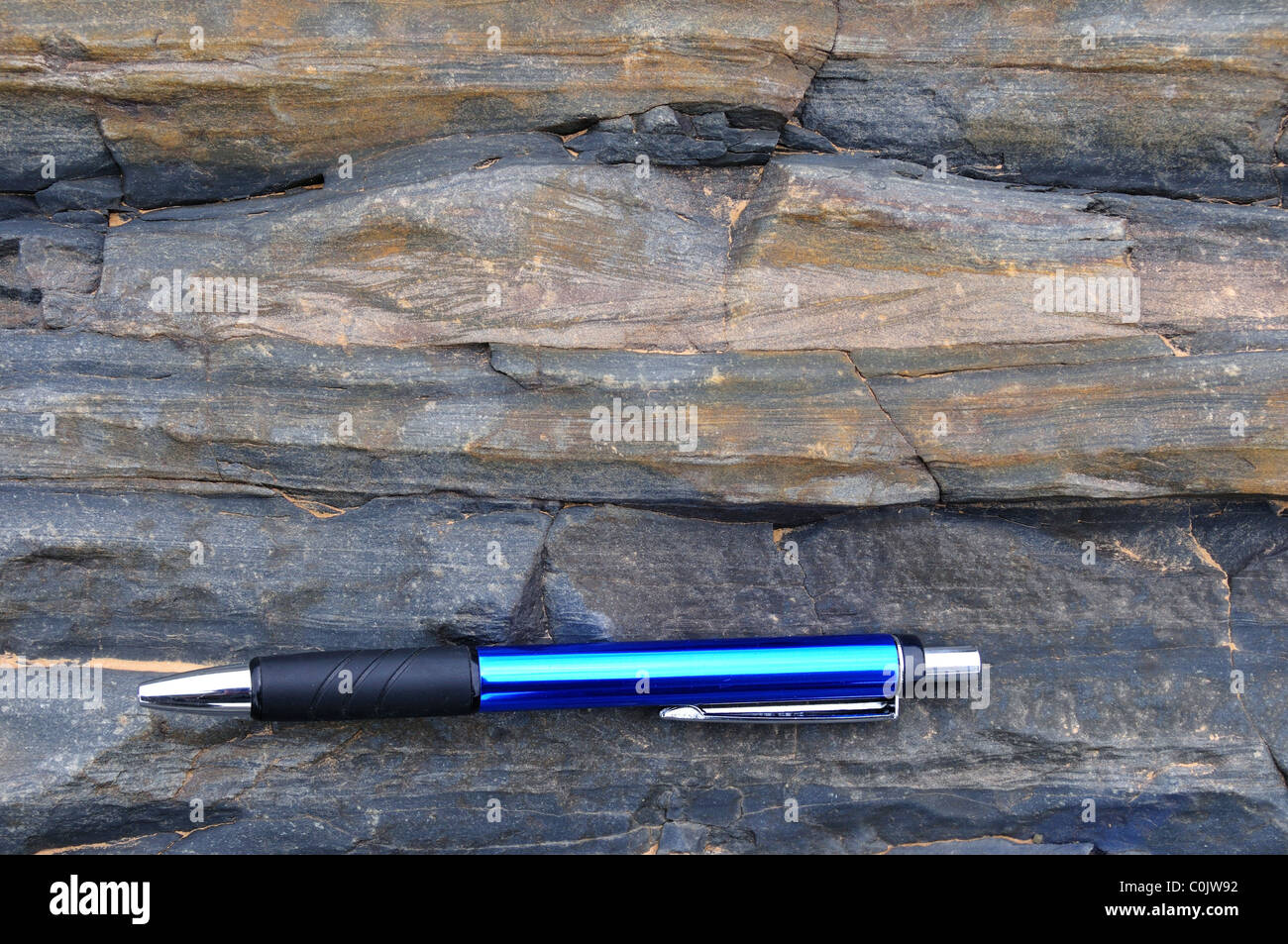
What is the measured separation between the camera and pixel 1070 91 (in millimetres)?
2789

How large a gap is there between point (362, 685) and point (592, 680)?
0.63 metres

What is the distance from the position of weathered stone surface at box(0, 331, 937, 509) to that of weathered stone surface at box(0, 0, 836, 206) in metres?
0.56

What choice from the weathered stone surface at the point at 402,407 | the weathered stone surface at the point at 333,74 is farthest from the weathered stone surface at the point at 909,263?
the weathered stone surface at the point at 333,74

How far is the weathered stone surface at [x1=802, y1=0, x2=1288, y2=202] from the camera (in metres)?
2.73

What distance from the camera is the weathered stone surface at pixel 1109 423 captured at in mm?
2760

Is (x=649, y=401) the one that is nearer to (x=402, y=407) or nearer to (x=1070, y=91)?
(x=402, y=407)

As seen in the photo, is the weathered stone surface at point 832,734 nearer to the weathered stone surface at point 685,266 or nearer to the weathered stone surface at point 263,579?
the weathered stone surface at point 263,579

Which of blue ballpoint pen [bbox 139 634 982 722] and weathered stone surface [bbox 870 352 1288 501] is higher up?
weathered stone surface [bbox 870 352 1288 501]

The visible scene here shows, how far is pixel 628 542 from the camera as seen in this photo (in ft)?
9.47

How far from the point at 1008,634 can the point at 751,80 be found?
178 centimetres

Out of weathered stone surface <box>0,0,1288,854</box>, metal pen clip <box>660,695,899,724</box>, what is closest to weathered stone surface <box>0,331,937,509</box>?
weathered stone surface <box>0,0,1288,854</box>

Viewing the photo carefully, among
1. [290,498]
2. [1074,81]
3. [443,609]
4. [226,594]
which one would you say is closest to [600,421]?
[443,609]

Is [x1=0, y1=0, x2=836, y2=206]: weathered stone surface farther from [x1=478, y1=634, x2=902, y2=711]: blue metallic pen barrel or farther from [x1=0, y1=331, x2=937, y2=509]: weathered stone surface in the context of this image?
[x1=478, y1=634, x2=902, y2=711]: blue metallic pen barrel

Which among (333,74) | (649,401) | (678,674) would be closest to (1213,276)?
(649,401)
